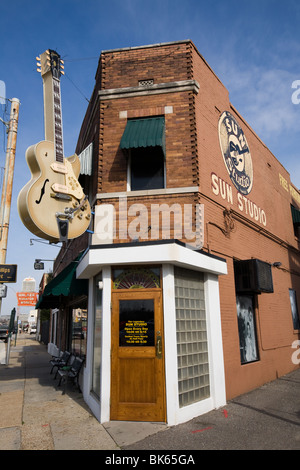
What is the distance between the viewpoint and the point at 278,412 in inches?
266

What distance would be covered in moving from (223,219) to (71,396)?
20.6ft

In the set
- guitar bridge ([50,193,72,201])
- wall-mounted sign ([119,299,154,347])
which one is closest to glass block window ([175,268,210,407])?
wall-mounted sign ([119,299,154,347])

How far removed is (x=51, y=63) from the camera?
8359mm

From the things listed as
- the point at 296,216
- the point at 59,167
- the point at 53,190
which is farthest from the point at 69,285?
the point at 296,216

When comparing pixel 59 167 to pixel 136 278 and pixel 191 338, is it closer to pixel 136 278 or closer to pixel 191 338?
pixel 136 278

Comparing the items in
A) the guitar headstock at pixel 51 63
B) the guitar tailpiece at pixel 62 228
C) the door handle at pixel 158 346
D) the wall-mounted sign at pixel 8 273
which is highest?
the guitar headstock at pixel 51 63

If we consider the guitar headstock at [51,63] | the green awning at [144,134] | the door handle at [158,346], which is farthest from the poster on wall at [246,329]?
the guitar headstock at [51,63]

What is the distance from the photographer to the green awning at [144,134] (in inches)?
305

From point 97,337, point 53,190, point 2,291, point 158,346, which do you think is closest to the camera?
point 158,346

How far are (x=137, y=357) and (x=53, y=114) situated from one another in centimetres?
607

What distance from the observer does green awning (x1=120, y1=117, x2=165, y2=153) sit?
7.74 meters

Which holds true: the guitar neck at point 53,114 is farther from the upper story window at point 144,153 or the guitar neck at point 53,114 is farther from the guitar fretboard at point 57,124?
the upper story window at point 144,153

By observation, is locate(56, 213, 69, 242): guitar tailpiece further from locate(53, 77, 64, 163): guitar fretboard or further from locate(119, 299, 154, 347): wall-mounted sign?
locate(119, 299, 154, 347): wall-mounted sign
